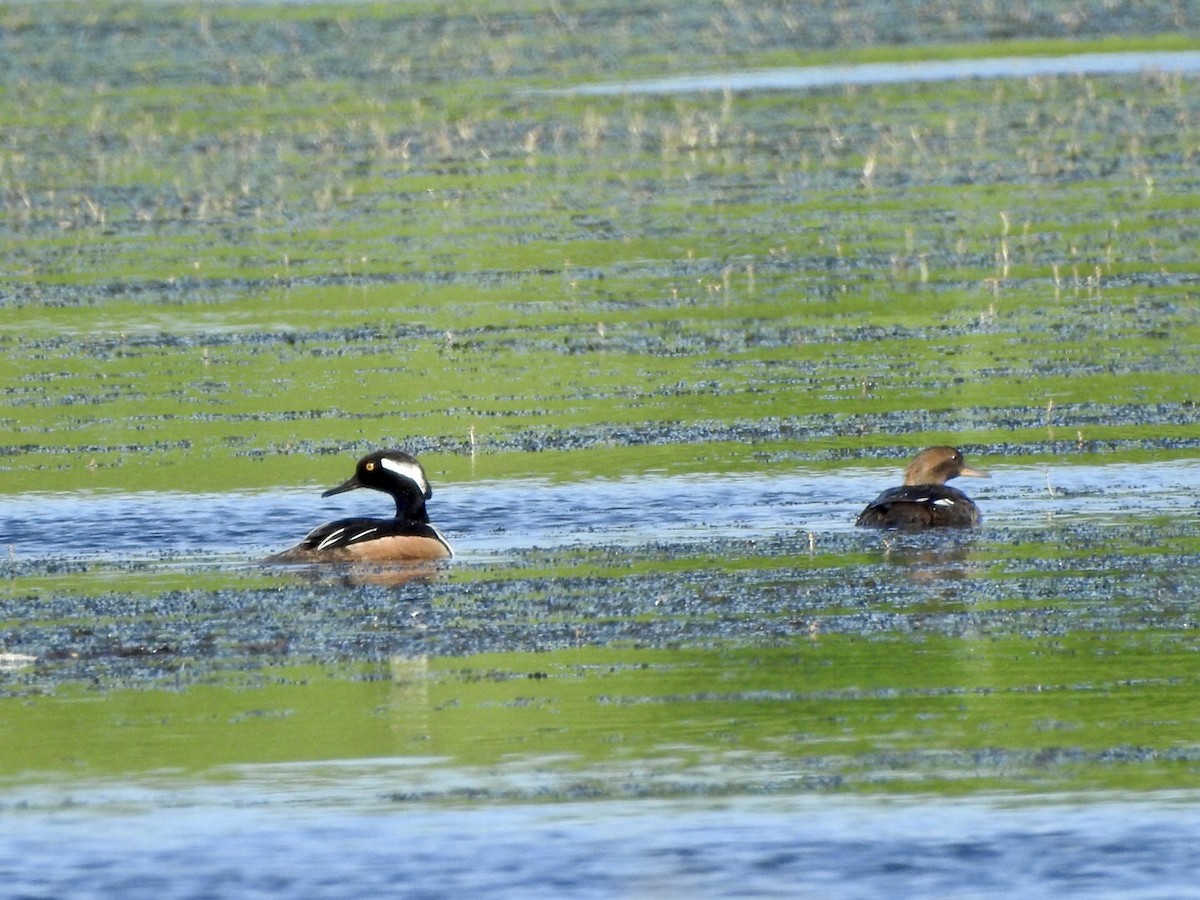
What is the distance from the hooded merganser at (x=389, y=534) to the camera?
11719 millimetres

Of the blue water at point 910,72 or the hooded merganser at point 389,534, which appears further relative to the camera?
the blue water at point 910,72

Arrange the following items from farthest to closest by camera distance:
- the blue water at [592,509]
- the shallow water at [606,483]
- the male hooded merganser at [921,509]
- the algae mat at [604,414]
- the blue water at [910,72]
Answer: the blue water at [910,72] → the blue water at [592,509] → the male hooded merganser at [921,509] → the algae mat at [604,414] → the shallow water at [606,483]

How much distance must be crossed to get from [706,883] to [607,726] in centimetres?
156

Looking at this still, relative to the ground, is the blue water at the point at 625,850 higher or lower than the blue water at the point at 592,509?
lower

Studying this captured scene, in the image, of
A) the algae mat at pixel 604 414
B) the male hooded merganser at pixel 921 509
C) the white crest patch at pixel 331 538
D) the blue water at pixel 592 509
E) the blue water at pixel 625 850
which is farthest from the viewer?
the blue water at pixel 592 509

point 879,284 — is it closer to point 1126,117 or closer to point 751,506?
point 751,506

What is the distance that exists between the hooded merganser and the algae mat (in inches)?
10.4

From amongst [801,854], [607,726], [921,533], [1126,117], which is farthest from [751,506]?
[1126,117]

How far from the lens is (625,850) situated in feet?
24.3

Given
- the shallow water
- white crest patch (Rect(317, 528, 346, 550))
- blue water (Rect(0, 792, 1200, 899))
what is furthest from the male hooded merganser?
blue water (Rect(0, 792, 1200, 899))

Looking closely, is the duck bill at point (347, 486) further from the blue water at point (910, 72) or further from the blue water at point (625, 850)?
the blue water at point (910, 72)

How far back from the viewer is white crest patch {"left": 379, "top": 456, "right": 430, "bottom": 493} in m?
12.3

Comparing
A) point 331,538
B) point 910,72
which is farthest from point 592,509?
point 910,72

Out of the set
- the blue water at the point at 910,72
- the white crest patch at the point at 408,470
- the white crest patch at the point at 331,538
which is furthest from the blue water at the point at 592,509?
the blue water at the point at 910,72
